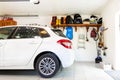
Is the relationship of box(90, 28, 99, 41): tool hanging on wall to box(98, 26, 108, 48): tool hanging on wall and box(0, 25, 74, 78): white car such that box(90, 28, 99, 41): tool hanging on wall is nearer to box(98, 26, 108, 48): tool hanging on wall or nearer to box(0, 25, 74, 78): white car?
box(98, 26, 108, 48): tool hanging on wall

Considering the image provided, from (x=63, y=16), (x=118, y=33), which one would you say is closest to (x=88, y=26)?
(x=63, y=16)

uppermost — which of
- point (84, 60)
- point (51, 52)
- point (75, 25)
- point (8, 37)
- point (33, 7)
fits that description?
point (33, 7)

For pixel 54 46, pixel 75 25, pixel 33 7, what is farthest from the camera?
pixel 75 25

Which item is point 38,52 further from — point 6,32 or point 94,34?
point 94,34

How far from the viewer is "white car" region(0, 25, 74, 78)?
15.9 ft

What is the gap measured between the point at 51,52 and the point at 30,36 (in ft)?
2.41

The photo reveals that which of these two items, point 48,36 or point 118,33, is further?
point 118,33

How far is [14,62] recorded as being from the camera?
4906mm

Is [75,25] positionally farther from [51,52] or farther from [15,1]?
[51,52]

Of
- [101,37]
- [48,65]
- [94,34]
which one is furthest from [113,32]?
[48,65]

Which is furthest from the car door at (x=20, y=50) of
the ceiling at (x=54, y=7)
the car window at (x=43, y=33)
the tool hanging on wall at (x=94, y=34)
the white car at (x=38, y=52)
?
the tool hanging on wall at (x=94, y=34)

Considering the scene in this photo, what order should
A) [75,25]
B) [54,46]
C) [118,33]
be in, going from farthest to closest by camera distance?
[75,25] < [118,33] < [54,46]

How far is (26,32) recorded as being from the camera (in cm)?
509

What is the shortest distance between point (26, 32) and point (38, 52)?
68 centimetres
